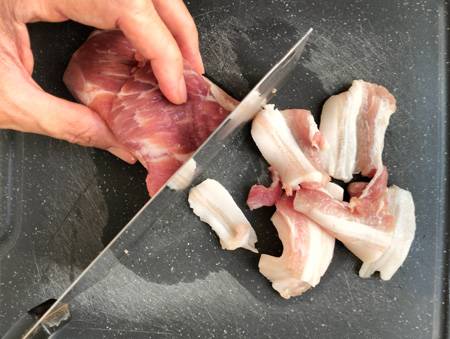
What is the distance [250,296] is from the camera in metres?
1.64

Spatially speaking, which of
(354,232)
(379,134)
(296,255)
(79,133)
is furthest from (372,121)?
(79,133)

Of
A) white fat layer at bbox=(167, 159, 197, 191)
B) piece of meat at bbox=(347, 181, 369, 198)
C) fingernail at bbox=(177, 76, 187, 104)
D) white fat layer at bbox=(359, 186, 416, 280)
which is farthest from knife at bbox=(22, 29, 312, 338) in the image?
white fat layer at bbox=(359, 186, 416, 280)

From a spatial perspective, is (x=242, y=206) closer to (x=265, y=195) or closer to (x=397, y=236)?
(x=265, y=195)

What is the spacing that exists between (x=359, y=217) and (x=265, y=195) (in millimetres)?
269

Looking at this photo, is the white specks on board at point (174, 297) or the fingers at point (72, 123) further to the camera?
the white specks on board at point (174, 297)

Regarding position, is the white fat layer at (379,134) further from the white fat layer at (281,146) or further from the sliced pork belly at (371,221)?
the white fat layer at (281,146)

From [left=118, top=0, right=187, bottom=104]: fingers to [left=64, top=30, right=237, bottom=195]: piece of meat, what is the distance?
0.08 metres

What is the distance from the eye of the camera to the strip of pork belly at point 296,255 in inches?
61.0

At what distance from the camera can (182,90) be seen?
145cm

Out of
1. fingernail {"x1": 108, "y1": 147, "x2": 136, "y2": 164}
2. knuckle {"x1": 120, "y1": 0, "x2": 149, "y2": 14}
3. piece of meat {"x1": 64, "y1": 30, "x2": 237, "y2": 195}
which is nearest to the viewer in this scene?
knuckle {"x1": 120, "y1": 0, "x2": 149, "y2": 14}

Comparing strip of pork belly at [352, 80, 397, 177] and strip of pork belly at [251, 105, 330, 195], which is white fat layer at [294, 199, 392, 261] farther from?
strip of pork belly at [352, 80, 397, 177]

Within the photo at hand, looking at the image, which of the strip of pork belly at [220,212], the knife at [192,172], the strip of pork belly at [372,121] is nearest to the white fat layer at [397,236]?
the strip of pork belly at [372,121]

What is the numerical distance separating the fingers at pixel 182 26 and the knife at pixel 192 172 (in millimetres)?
207

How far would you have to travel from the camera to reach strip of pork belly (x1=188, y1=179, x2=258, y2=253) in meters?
1.60
